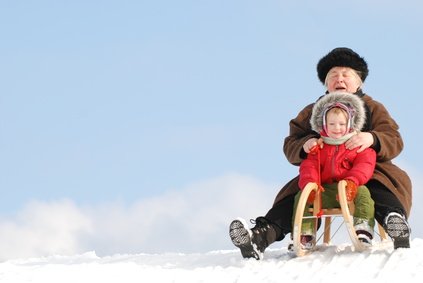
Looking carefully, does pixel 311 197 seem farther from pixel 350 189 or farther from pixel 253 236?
pixel 253 236

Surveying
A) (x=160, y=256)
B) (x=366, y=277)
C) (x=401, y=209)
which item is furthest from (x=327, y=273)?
(x=160, y=256)

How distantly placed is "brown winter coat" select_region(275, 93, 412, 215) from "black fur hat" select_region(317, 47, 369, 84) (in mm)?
237

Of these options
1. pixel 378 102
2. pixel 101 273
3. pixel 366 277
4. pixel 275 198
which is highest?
pixel 378 102

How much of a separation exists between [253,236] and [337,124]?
96 centimetres

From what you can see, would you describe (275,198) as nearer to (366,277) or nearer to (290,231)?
(290,231)

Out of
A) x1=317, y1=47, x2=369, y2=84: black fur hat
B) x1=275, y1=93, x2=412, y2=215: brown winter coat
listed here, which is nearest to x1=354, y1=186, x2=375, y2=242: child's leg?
x1=275, y1=93, x2=412, y2=215: brown winter coat

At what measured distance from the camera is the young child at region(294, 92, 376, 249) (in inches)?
209

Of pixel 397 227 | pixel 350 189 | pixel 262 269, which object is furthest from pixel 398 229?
pixel 262 269

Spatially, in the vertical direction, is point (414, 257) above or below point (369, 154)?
below

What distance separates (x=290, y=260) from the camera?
215 inches

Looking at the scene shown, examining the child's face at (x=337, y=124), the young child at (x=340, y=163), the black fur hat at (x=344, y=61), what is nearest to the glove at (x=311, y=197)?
the young child at (x=340, y=163)

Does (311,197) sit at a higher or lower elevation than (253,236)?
higher

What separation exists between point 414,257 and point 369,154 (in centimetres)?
74

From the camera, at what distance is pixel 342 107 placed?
543 centimetres
